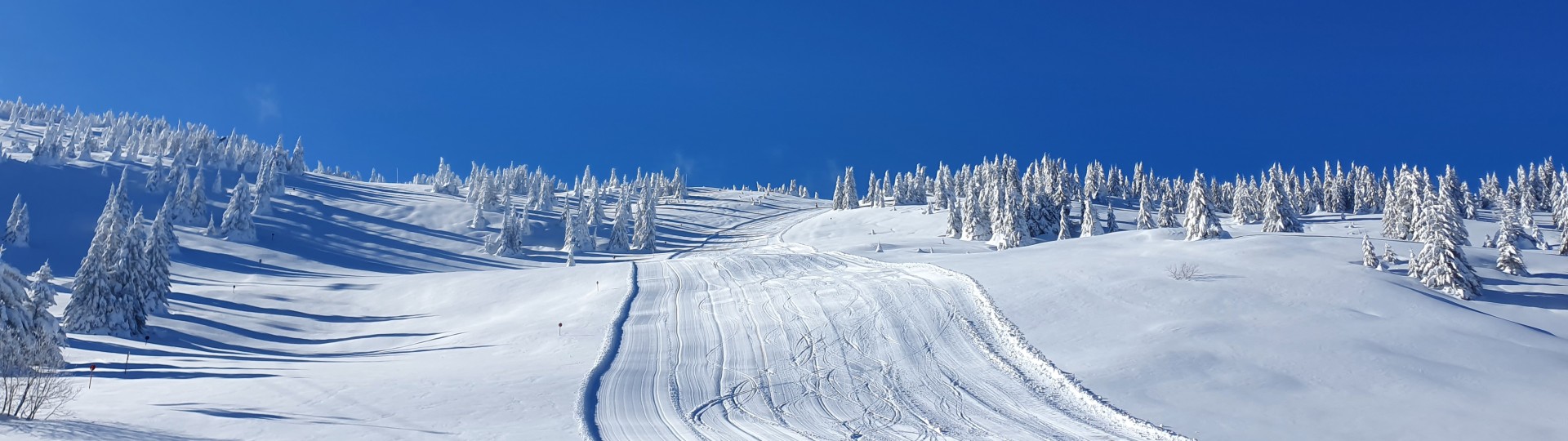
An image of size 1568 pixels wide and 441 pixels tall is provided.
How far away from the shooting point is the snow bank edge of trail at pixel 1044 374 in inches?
693

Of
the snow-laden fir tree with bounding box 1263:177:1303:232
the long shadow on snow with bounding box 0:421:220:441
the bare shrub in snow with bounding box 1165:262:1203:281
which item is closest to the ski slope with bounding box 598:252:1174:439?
the long shadow on snow with bounding box 0:421:220:441

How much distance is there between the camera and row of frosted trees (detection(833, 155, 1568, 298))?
123ft

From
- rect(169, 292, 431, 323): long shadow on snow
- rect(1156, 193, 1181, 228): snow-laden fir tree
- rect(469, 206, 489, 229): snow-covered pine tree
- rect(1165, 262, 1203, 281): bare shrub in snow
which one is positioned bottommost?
rect(169, 292, 431, 323): long shadow on snow

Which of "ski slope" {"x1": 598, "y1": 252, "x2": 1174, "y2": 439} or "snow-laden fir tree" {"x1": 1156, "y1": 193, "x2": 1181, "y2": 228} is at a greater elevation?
"snow-laden fir tree" {"x1": 1156, "y1": 193, "x2": 1181, "y2": 228}

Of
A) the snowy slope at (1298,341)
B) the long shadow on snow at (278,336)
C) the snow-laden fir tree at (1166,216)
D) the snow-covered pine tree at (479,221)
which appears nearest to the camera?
the snowy slope at (1298,341)

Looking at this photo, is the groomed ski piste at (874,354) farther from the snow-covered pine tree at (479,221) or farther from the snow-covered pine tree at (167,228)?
the snow-covered pine tree at (479,221)

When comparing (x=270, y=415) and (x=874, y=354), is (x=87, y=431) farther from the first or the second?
(x=874, y=354)

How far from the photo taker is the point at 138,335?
125ft

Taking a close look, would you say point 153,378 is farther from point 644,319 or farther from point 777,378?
point 777,378

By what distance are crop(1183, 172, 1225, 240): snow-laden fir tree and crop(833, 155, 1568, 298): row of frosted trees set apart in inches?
2.8

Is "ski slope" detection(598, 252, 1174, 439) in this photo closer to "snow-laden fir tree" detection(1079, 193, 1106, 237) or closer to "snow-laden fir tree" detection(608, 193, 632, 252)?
"snow-laden fir tree" detection(1079, 193, 1106, 237)

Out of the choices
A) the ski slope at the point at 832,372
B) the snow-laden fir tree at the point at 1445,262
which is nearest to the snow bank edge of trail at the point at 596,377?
the ski slope at the point at 832,372

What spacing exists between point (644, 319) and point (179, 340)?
24843mm

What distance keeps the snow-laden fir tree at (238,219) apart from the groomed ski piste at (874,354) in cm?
3614
